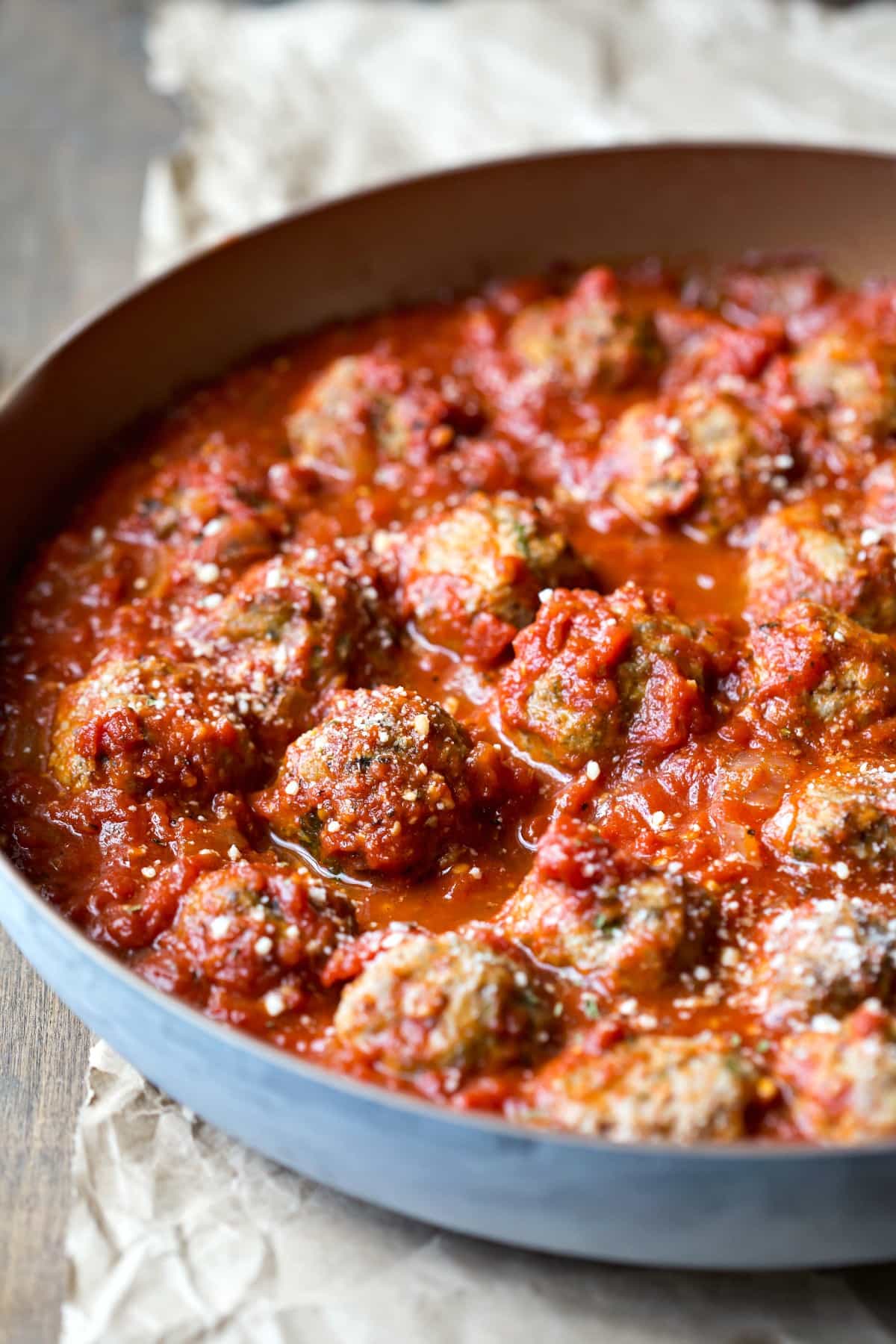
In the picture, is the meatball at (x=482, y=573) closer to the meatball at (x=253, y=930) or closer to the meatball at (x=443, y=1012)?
the meatball at (x=253, y=930)

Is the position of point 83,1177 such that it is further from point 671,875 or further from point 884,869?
point 884,869

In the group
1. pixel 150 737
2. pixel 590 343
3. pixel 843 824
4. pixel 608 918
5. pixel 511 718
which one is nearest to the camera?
pixel 608 918

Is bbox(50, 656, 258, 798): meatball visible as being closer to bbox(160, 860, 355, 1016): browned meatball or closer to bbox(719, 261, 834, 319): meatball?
bbox(160, 860, 355, 1016): browned meatball

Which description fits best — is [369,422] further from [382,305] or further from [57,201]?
[57,201]

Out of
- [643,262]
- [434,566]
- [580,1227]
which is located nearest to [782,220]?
[643,262]

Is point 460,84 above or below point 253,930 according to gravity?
above

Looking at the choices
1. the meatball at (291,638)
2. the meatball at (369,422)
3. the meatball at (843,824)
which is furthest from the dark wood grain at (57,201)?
the meatball at (843,824)

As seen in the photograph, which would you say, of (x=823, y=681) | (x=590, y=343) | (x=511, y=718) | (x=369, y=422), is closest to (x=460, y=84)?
(x=590, y=343)

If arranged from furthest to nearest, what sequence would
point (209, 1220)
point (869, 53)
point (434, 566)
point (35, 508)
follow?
point (869, 53) < point (35, 508) < point (434, 566) < point (209, 1220)
